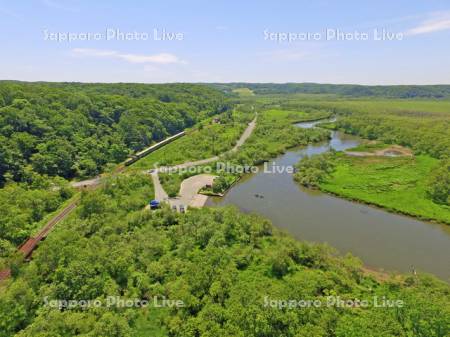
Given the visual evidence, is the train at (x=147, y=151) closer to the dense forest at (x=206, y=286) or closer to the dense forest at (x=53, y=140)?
the dense forest at (x=53, y=140)

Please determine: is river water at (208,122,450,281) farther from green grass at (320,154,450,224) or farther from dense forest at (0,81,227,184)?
dense forest at (0,81,227,184)

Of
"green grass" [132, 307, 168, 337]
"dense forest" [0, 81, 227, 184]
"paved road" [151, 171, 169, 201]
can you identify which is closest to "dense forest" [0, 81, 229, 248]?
"dense forest" [0, 81, 227, 184]

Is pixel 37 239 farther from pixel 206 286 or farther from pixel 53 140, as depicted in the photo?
pixel 53 140

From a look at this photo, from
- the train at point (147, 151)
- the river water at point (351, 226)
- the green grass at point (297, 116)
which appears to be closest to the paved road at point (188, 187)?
the river water at point (351, 226)

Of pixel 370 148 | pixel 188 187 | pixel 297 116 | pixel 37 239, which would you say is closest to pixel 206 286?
pixel 37 239

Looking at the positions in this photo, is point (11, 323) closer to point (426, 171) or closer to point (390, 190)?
point (390, 190)

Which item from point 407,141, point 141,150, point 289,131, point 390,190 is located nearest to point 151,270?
point 390,190
